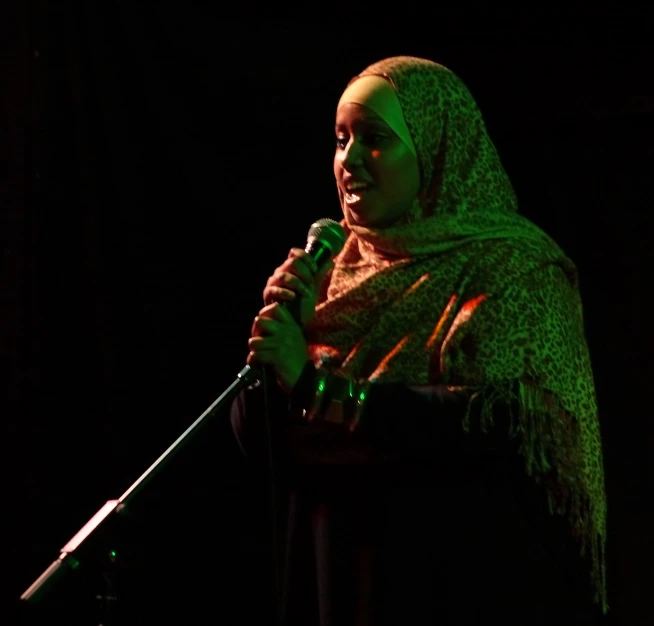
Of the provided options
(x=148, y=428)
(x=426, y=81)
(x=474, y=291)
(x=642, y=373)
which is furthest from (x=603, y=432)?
(x=148, y=428)

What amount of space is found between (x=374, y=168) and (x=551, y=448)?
570mm

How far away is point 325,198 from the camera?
2391 millimetres

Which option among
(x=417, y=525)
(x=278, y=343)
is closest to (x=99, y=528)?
(x=278, y=343)

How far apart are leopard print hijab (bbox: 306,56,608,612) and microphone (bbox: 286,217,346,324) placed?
194 mm

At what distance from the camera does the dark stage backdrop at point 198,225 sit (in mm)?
2172

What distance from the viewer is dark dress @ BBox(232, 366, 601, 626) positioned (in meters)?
1.49

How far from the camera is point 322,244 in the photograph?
4.95ft

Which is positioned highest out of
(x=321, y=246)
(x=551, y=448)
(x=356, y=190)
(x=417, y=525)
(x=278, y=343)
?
(x=356, y=190)

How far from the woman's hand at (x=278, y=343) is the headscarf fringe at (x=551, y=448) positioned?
0.91ft

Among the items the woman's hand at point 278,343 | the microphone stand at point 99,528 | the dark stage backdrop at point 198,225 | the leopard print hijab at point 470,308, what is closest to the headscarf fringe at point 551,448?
the leopard print hijab at point 470,308

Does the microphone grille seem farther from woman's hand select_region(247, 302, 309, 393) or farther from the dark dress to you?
the dark dress

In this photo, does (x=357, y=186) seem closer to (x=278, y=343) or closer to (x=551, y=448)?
(x=278, y=343)

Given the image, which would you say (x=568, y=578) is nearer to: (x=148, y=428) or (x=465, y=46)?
(x=148, y=428)

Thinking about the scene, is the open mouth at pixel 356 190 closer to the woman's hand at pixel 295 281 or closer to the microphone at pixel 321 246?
the microphone at pixel 321 246
